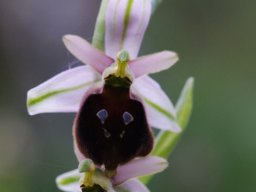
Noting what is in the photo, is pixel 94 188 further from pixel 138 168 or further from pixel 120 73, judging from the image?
pixel 120 73

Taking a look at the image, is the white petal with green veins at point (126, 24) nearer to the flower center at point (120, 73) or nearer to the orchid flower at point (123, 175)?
the flower center at point (120, 73)

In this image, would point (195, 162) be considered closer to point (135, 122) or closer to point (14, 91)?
point (14, 91)

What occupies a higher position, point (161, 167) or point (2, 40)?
point (2, 40)

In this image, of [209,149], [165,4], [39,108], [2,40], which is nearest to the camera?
[39,108]

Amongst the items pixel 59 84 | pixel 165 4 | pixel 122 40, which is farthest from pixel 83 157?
pixel 165 4

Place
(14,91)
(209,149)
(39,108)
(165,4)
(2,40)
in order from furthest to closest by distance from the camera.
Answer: (165,4) → (2,40) → (14,91) → (209,149) → (39,108)

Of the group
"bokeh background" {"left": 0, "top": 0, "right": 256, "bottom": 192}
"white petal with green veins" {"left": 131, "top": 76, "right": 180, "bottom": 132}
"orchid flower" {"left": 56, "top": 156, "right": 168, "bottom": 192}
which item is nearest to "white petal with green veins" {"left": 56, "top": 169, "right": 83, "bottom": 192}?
"orchid flower" {"left": 56, "top": 156, "right": 168, "bottom": 192}

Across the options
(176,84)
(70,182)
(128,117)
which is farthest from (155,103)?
(176,84)

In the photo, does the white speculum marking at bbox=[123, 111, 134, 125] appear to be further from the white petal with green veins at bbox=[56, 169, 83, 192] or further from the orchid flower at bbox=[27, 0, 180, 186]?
the white petal with green veins at bbox=[56, 169, 83, 192]
